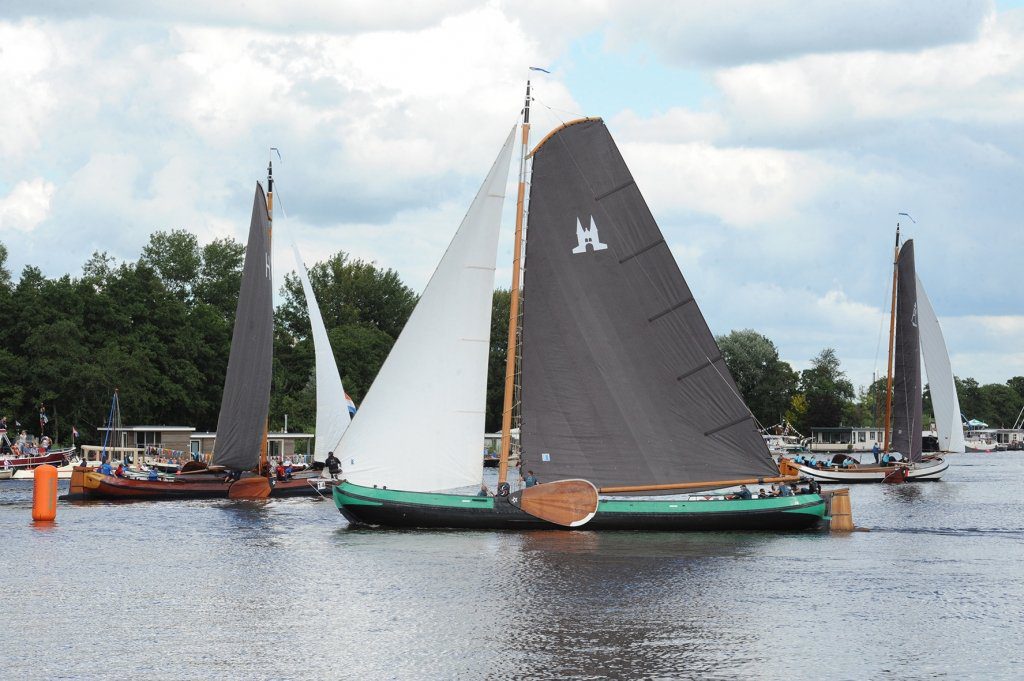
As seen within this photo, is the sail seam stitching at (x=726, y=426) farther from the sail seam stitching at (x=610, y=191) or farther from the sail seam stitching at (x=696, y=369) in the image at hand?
the sail seam stitching at (x=610, y=191)

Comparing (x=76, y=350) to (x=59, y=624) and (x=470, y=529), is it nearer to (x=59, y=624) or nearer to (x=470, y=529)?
(x=470, y=529)

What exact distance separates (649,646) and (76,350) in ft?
339

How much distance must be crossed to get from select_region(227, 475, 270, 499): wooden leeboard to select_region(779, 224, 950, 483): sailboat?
117 feet

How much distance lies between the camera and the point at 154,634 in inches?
1240

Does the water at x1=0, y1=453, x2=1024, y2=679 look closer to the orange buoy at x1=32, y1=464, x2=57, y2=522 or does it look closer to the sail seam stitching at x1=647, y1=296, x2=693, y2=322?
the orange buoy at x1=32, y1=464, x2=57, y2=522

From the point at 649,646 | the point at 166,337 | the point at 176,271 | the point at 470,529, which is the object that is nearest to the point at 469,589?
the point at 649,646

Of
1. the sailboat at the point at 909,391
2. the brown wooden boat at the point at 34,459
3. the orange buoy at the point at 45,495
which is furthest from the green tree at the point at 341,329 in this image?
the orange buoy at the point at 45,495

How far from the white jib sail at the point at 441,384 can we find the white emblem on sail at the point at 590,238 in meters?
3.47

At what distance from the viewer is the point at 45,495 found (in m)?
62.1

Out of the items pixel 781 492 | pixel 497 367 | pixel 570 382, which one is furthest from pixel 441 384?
pixel 497 367

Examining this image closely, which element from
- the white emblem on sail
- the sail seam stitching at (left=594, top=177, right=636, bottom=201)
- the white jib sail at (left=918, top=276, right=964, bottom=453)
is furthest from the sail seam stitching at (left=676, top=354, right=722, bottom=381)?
the white jib sail at (left=918, top=276, right=964, bottom=453)

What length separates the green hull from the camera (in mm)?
52906

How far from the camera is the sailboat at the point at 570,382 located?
172ft

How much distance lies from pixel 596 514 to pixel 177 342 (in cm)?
9546
